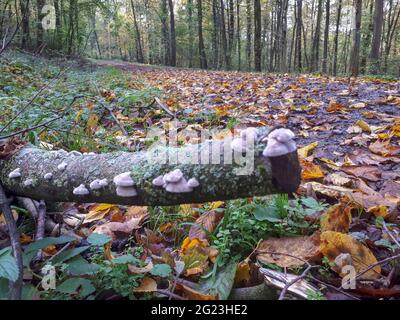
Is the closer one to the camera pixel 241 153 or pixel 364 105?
pixel 241 153

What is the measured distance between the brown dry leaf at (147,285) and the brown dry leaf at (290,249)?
0.49m

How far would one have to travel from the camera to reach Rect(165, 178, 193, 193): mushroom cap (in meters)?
1.26

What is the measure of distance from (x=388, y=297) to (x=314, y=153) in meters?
1.61

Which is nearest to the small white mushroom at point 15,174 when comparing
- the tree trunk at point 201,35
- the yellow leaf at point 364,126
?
the yellow leaf at point 364,126

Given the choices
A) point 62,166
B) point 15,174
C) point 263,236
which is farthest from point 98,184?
point 263,236

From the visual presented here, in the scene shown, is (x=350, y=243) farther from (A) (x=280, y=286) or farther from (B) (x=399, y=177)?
(B) (x=399, y=177)

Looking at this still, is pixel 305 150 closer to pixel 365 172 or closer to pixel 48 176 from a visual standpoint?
pixel 365 172

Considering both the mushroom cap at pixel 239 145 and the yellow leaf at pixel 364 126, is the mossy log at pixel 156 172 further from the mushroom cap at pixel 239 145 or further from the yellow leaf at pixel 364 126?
the yellow leaf at pixel 364 126

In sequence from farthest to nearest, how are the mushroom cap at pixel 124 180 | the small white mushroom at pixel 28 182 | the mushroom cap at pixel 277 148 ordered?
the small white mushroom at pixel 28 182 → the mushroom cap at pixel 124 180 → the mushroom cap at pixel 277 148

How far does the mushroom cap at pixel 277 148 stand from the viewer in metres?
1.08

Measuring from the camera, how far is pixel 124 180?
1.37 m

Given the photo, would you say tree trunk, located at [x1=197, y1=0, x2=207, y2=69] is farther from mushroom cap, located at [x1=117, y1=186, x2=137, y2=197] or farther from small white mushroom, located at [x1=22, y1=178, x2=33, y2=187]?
mushroom cap, located at [x1=117, y1=186, x2=137, y2=197]
